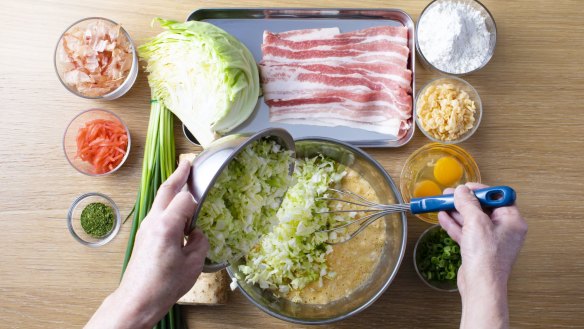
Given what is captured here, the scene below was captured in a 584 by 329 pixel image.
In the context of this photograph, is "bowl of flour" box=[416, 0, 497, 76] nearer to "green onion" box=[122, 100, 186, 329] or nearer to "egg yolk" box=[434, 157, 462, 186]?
"egg yolk" box=[434, 157, 462, 186]

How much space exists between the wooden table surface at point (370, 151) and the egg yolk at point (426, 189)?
0.10 meters

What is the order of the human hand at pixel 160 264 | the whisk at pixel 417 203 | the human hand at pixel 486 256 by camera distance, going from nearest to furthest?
1. the human hand at pixel 160 264
2. the human hand at pixel 486 256
3. the whisk at pixel 417 203

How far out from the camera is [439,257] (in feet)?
5.99

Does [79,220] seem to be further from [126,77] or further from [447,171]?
[447,171]

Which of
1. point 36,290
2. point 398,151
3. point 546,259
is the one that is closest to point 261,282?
point 398,151

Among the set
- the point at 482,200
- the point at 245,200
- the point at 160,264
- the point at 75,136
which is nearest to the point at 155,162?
the point at 75,136

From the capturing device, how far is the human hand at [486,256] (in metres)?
1.39

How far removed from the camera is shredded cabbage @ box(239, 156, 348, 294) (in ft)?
5.82

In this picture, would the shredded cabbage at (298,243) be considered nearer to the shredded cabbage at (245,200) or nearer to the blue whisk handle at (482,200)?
the shredded cabbage at (245,200)

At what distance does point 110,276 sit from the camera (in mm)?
1977

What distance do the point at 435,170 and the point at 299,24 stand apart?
0.78 meters

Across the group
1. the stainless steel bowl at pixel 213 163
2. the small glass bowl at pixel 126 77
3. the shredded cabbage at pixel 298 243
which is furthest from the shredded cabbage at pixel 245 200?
the small glass bowl at pixel 126 77

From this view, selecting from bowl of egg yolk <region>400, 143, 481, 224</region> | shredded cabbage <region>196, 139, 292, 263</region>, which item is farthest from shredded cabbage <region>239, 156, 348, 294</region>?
bowl of egg yolk <region>400, 143, 481, 224</region>

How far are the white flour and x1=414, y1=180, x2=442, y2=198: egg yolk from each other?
43 cm
